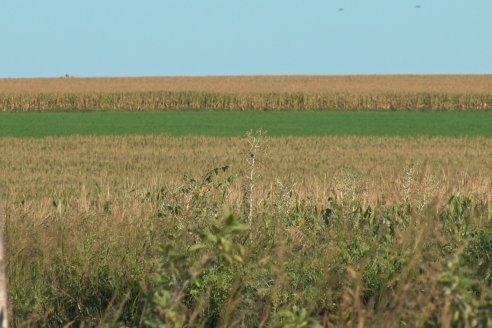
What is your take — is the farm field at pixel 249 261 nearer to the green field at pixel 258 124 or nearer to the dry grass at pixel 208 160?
the dry grass at pixel 208 160

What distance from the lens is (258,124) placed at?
4306cm

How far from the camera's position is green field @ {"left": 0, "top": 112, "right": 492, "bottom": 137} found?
37.4 m

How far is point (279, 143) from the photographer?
2808 centimetres

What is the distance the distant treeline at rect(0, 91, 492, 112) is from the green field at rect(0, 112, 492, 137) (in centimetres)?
559

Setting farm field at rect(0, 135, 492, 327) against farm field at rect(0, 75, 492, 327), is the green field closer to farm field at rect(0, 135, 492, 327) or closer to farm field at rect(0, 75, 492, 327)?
farm field at rect(0, 75, 492, 327)

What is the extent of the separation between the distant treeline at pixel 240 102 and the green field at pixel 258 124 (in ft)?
18.3

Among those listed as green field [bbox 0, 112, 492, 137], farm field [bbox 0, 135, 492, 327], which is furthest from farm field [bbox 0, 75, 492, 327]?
green field [bbox 0, 112, 492, 137]

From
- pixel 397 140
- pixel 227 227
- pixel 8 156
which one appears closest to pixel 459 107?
Answer: pixel 397 140

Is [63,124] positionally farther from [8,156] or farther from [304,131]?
[8,156]

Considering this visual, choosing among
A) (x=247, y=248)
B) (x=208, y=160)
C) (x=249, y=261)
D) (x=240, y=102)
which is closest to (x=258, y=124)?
(x=240, y=102)

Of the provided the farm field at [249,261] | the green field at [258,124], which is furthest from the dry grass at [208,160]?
the green field at [258,124]

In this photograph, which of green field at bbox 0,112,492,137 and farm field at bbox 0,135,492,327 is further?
green field at bbox 0,112,492,137

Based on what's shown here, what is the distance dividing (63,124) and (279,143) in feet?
55.7

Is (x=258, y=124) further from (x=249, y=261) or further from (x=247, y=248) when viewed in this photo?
(x=249, y=261)
